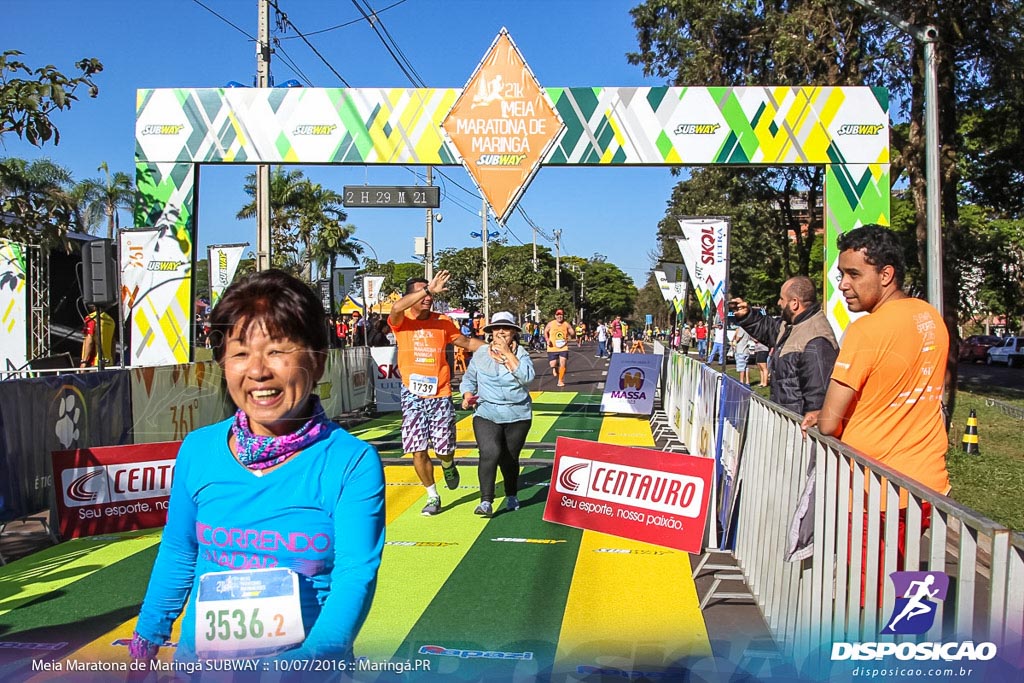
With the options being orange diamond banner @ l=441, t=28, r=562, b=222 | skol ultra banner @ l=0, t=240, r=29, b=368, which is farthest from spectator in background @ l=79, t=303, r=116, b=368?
orange diamond banner @ l=441, t=28, r=562, b=222

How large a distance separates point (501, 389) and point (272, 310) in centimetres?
540

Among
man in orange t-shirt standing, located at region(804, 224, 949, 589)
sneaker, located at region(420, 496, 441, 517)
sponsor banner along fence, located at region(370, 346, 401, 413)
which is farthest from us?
sponsor banner along fence, located at region(370, 346, 401, 413)

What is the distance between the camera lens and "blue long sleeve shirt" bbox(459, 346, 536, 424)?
7391mm

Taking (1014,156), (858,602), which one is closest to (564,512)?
(858,602)

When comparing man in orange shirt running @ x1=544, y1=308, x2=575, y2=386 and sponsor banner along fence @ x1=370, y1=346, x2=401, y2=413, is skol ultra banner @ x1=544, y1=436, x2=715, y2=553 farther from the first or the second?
man in orange shirt running @ x1=544, y1=308, x2=575, y2=386

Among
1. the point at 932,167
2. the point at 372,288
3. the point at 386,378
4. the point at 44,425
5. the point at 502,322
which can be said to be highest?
the point at 932,167

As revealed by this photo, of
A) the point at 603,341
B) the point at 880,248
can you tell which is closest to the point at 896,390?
the point at 880,248

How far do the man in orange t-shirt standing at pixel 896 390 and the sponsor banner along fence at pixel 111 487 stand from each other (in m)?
4.75

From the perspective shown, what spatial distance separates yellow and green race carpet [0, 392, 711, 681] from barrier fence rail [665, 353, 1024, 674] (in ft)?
1.79

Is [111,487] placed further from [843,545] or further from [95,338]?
[95,338]

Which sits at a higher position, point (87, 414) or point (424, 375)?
point (424, 375)

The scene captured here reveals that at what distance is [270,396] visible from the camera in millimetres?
2025

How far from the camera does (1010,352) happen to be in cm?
4116

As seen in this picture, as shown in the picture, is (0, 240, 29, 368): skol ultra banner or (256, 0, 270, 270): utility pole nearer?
(256, 0, 270, 270): utility pole
